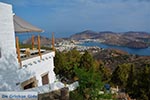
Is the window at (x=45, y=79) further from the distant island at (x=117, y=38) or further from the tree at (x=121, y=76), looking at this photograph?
the distant island at (x=117, y=38)

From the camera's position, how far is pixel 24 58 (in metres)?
10.4

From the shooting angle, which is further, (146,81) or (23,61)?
(146,81)

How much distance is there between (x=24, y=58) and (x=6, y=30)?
1.47 metres

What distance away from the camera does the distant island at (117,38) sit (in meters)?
126

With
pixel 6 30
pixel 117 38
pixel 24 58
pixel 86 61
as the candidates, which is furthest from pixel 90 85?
pixel 117 38

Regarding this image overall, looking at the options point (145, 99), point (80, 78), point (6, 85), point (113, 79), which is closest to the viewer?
point (6, 85)

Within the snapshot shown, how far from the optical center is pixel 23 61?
33.0 feet

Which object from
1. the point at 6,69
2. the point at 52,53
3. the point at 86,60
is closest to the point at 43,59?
the point at 52,53

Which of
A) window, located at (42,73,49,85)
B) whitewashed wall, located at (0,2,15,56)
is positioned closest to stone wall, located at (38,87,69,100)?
whitewashed wall, located at (0,2,15,56)

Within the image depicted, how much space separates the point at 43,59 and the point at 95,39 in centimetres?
14399

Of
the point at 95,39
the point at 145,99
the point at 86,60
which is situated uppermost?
the point at 86,60

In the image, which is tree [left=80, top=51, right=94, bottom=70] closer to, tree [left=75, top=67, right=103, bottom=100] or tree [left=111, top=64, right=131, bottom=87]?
tree [left=111, top=64, right=131, bottom=87]

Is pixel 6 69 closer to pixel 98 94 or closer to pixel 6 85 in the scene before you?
pixel 6 85

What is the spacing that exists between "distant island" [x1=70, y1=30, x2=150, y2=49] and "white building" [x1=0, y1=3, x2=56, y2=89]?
358 feet
